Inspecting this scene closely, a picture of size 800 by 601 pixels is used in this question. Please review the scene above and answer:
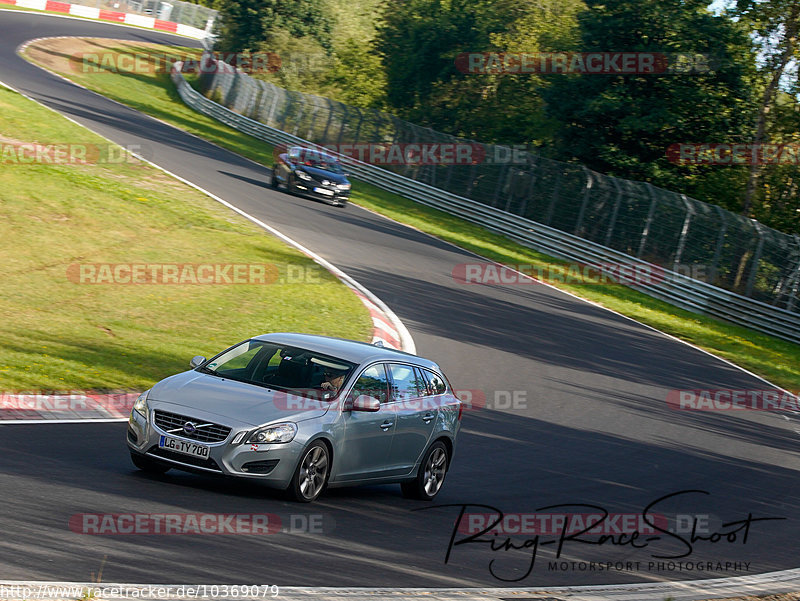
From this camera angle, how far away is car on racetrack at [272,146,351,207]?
33062mm

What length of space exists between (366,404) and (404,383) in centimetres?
106

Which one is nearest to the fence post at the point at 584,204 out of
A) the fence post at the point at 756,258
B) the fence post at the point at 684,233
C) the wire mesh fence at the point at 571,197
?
the wire mesh fence at the point at 571,197

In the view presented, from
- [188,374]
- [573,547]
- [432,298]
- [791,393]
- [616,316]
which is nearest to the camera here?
[573,547]

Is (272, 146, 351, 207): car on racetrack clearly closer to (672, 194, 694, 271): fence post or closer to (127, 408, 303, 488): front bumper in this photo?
(672, 194, 694, 271): fence post

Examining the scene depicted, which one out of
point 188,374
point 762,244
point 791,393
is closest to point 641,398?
point 791,393

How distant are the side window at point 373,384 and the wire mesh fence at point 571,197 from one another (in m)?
22.0

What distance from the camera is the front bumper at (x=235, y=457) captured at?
8719mm

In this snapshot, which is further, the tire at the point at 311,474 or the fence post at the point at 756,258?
the fence post at the point at 756,258

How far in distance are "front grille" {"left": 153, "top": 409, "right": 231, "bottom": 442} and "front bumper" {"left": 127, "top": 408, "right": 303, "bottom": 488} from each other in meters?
0.04

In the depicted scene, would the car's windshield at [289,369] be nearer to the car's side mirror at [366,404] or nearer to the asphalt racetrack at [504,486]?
the car's side mirror at [366,404]

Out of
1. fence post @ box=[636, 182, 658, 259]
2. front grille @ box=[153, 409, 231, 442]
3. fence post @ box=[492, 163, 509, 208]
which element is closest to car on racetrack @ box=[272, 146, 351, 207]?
fence post @ box=[492, 163, 509, 208]

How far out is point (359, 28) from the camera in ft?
221

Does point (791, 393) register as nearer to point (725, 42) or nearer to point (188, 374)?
point (188, 374)

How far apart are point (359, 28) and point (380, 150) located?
89.0ft
